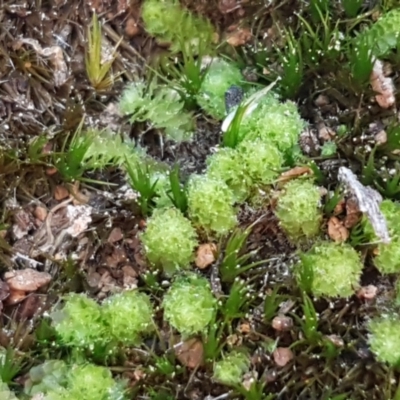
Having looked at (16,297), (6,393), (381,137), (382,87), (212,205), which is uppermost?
(382,87)

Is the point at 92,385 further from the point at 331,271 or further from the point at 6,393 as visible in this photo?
the point at 331,271

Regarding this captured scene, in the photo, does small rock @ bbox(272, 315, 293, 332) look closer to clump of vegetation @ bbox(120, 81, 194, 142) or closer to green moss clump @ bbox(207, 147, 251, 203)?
green moss clump @ bbox(207, 147, 251, 203)

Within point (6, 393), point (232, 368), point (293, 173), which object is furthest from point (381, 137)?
point (6, 393)

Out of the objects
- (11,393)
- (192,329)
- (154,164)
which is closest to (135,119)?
(154,164)

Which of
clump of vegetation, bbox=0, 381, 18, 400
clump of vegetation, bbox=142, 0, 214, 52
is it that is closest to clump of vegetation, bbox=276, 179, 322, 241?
clump of vegetation, bbox=142, 0, 214, 52

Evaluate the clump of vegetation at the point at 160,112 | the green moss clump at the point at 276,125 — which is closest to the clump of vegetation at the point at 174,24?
the clump of vegetation at the point at 160,112

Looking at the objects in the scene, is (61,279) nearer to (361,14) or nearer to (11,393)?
(11,393)
